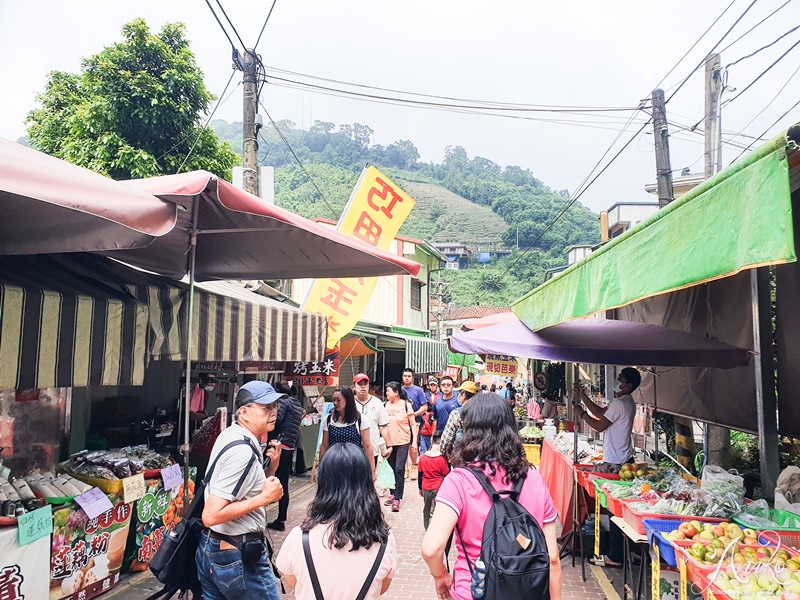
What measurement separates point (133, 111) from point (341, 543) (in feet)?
52.8

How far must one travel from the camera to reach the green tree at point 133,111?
50.0 feet

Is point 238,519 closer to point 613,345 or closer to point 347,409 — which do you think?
point 347,409

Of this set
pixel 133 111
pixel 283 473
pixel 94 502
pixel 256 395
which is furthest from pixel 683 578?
pixel 133 111

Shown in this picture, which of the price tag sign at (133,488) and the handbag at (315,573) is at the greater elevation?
the handbag at (315,573)

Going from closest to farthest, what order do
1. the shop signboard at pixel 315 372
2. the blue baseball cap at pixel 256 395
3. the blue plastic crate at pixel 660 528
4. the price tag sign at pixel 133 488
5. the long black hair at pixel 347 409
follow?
the blue baseball cap at pixel 256 395 < the blue plastic crate at pixel 660 528 < the price tag sign at pixel 133 488 < the long black hair at pixel 347 409 < the shop signboard at pixel 315 372

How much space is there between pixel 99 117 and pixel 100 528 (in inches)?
541

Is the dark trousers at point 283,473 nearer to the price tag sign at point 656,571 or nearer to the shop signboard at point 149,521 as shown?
the shop signboard at point 149,521

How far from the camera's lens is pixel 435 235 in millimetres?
90125

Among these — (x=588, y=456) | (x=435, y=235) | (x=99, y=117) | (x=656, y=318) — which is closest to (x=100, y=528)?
(x=588, y=456)

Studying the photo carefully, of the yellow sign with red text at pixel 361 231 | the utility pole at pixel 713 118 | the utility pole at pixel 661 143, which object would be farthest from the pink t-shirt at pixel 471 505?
the utility pole at pixel 713 118

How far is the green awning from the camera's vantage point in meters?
1.90

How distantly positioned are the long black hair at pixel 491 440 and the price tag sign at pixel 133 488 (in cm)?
373

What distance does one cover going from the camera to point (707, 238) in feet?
7.60

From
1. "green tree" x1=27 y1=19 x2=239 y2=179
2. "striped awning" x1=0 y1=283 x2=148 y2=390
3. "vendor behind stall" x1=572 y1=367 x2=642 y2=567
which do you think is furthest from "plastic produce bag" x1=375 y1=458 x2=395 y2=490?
"green tree" x1=27 y1=19 x2=239 y2=179
